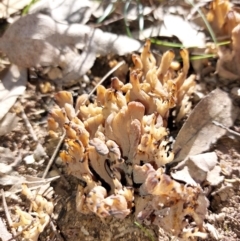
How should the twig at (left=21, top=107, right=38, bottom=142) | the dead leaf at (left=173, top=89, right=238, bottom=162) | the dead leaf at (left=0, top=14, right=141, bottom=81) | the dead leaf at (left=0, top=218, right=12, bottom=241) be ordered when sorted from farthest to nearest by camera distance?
the dead leaf at (left=0, top=14, right=141, bottom=81)
the twig at (left=21, top=107, right=38, bottom=142)
the dead leaf at (left=173, top=89, right=238, bottom=162)
the dead leaf at (left=0, top=218, right=12, bottom=241)

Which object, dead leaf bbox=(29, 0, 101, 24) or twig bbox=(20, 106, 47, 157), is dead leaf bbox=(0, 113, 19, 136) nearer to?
twig bbox=(20, 106, 47, 157)

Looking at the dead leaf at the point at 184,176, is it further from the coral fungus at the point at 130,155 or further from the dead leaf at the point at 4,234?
the dead leaf at the point at 4,234

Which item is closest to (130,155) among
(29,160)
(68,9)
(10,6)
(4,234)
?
(29,160)

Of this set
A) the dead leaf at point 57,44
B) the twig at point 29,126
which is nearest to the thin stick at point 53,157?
the twig at point 29,126

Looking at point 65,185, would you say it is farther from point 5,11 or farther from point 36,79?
point 5,11

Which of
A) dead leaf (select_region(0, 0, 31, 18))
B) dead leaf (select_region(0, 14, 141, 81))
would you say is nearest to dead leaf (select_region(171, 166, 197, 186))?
dead leaf (select_region(0, 14, 141, 81))

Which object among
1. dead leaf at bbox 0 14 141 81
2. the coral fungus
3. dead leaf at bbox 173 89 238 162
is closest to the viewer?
the coral fungus

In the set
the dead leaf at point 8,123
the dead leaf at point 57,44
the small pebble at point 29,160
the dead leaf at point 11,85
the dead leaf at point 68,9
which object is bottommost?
the small pebble at point 29,160
